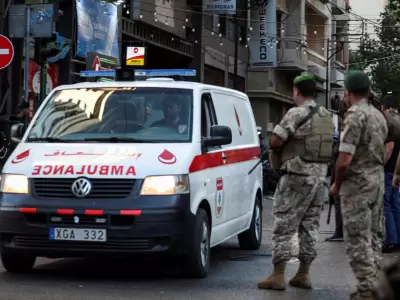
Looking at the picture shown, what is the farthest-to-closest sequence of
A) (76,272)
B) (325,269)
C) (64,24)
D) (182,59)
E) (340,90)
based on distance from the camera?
(340,90)
(182,59)
(64,24)
(325,269)
(76,272)

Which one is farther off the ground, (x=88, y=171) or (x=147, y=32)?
(x=147, y=32)

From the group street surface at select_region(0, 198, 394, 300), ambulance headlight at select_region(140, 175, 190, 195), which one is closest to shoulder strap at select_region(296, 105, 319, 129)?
ambulance headlight at select_region(140, 175, 190, 195)

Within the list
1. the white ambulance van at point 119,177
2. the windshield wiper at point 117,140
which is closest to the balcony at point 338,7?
the white ambulance van at point 119,177

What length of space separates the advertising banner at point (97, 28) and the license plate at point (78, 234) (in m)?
15.2

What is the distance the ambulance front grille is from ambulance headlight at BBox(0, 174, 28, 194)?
224 millimetres

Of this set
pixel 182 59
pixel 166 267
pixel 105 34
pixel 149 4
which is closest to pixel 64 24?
pixel 105 34

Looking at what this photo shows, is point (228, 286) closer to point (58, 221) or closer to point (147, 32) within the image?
point (58, 221)

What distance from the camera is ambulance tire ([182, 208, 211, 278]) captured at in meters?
8.73

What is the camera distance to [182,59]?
33.8m

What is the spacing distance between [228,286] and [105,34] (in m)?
16.9

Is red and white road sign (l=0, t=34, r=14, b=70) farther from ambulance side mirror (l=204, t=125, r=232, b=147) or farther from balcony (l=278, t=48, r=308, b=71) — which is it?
balcony (l=278, t=48, r=308, b=71)

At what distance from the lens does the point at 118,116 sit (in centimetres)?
947

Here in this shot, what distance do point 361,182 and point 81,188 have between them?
259cm

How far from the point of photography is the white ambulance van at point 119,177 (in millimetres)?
8469
